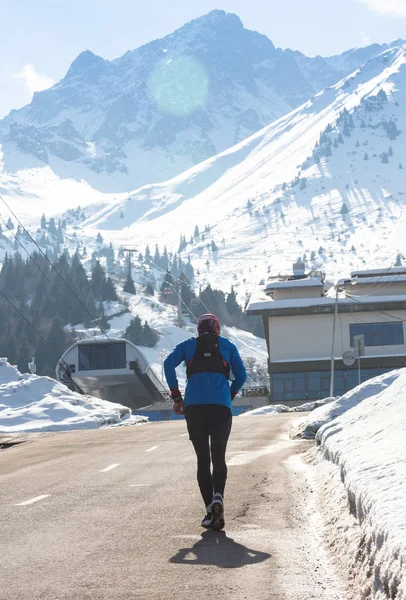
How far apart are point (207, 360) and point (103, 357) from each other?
8277 cm

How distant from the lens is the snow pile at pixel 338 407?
2236 centimetres

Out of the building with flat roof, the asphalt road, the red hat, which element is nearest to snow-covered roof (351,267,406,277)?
the building with flat roof

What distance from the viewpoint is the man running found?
956 centimetres

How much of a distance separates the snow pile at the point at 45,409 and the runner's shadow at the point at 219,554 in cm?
2599

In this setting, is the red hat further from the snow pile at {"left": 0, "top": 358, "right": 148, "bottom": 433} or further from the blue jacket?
the snow pile at {"left": 0, "top": 358, "right": 148, "bottom": 433}

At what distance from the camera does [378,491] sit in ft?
23.5

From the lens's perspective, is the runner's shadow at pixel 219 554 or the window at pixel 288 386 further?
the window at pixel 288 386

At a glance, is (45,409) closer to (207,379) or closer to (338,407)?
(338,407)

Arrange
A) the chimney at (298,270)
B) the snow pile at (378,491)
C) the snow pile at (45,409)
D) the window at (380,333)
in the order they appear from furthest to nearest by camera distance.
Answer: the chimney at (298,270) < the window at (380,333) < the snow pile at (45,409) < the snow pile at (378,491)

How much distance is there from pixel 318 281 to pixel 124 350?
20828 mm

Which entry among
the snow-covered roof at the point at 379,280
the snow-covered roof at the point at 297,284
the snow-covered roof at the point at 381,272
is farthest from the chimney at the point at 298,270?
the snow-covered roof at the point at 379,280

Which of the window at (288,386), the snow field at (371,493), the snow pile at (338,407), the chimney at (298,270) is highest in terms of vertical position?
Answer: the chimney at (298,270)

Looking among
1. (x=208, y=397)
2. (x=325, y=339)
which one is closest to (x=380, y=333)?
(x=325, y=339)

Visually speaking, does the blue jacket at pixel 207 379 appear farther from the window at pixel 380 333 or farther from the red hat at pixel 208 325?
the window at pixel 380 333
